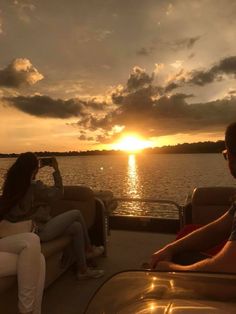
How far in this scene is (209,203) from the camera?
14.3ft

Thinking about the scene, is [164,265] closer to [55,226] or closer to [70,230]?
[55,226]

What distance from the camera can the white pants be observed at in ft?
10.3

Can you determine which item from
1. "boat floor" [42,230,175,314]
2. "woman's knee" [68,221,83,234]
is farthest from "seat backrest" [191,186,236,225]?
"woman's knee" [68,221,83,234]

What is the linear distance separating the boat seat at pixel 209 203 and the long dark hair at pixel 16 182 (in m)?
1.91

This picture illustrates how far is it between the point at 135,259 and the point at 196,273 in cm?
406

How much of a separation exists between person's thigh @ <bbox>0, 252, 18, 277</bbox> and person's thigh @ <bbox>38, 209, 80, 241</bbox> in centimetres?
90

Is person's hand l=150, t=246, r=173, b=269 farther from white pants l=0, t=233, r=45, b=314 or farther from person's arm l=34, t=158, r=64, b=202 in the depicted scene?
person's arm l=34, t=158, r=64, b=202

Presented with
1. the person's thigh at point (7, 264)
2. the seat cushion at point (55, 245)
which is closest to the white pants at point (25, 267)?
the person's thigh at point (7, 264)

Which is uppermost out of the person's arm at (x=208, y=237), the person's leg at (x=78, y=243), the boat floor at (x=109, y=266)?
the person's arm at (x=208, y=237)

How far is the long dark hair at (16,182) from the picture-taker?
3.61m

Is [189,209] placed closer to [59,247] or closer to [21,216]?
[59,247]

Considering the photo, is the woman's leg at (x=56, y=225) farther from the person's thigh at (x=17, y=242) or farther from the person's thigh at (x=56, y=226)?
the person's thigh at (x=17, y=242)

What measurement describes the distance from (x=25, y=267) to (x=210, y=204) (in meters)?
2.22

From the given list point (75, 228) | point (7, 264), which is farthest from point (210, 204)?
point (7, 264)
